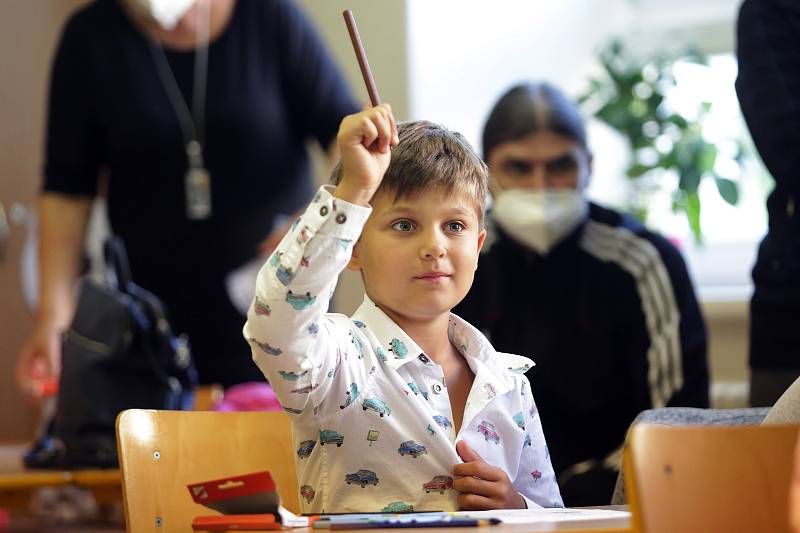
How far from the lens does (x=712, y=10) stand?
3504 mm

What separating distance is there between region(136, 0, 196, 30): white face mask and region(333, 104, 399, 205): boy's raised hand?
162 cm

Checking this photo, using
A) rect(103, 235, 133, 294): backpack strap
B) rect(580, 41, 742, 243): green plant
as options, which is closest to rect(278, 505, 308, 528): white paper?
rect(103, 235, 133, 294): backpack strap

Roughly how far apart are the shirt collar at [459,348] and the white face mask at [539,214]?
2.96 feet

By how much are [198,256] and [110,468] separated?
588mm

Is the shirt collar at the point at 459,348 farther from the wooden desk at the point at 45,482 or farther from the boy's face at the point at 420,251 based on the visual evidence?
the wooden desk at the point at 45,482

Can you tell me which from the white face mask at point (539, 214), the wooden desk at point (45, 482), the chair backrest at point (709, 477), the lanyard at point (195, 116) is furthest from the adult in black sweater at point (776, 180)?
the lanyard at point (195, 116)

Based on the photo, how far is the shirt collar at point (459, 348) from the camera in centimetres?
131

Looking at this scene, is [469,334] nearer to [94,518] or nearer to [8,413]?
[94,518]

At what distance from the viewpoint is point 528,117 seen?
8.01 feet

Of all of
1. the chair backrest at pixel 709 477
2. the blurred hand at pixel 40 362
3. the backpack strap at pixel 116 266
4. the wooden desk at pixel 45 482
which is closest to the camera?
the chair backrest at pixel 709 477

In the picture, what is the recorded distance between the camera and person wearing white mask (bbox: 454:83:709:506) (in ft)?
7.01

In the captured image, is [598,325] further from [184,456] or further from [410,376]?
[184,456]

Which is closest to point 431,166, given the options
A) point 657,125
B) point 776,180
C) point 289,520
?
point 289,520

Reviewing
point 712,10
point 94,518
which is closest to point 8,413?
point 94,518
